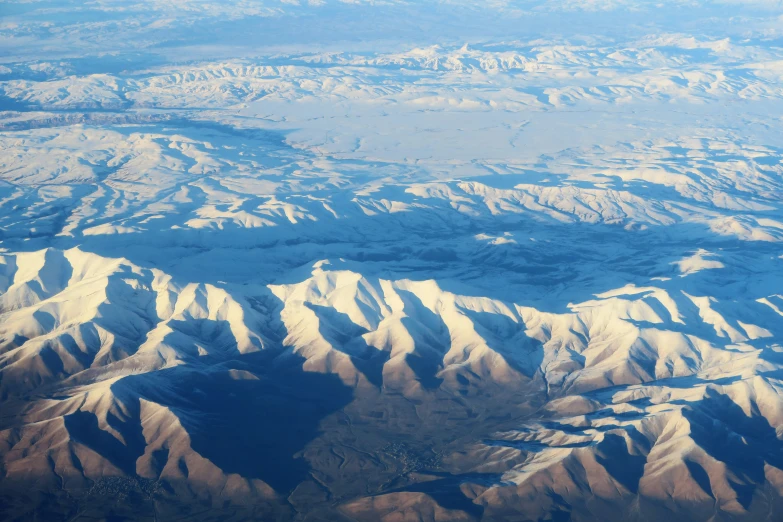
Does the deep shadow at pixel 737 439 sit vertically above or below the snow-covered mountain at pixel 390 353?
above

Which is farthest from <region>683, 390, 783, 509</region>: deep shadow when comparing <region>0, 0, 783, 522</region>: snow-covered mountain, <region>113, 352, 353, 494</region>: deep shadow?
<region>113, 352, 353, 494</region>: deep shadow

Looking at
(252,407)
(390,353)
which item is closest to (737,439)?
(390,353)

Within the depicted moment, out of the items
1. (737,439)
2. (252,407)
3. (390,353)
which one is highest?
(737,439)

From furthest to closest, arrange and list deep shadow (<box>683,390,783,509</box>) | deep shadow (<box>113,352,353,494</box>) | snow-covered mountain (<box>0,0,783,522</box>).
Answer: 1. deep shadow (<box>113,352,353,494</box>)
2. snow-covered mountain (<box>0,0,783,522</box>)
3. deep shadow (<box>683,390,783,509</box>)

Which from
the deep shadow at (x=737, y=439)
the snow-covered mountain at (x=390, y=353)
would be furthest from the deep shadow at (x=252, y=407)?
the deep shadow at (x=737, y=439)

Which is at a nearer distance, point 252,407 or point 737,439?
point 737,439

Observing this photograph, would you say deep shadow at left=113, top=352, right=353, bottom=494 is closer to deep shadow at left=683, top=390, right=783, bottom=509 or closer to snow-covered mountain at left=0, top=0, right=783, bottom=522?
snow-covered mountain at left=0, top=0, right=783, bottom=522

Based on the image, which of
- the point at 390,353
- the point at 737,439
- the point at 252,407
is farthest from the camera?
the point at 390,353

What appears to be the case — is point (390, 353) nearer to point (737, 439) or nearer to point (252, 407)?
point (252, 407)

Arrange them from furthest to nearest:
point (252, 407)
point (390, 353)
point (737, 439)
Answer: point (390, 353), point (252, 407), point (737, 439)

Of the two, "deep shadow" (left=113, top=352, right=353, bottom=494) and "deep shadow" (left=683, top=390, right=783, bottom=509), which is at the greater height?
"deep shadow" (left=683, top=390, right=783, bottom=509)

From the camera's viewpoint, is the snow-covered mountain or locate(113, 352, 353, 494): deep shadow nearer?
the snow-covered mountain

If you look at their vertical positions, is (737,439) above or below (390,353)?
above

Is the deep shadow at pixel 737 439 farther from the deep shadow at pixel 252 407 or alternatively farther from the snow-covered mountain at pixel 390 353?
the deep shadow at pixel 252 407
